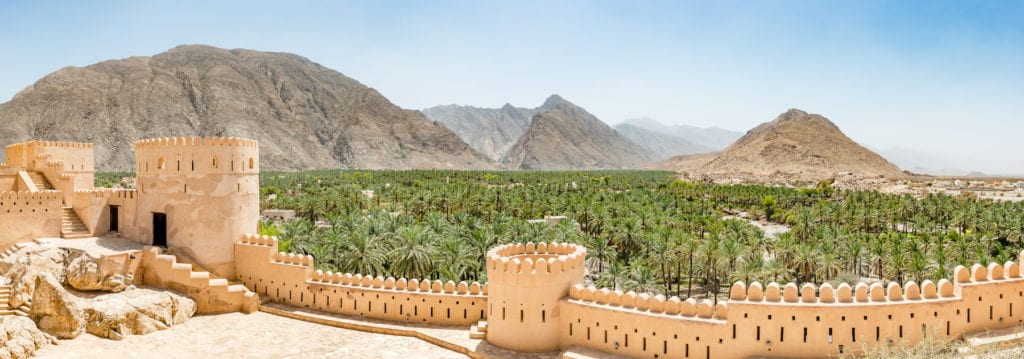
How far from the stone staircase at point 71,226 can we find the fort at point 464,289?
0.16 ft

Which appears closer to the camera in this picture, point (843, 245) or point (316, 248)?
point (316, 248)

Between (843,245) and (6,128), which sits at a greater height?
(6,128)

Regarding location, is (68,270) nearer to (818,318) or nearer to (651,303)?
(651,303)

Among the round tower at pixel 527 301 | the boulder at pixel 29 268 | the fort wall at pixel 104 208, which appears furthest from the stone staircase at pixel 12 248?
the round tower at pixel 527 301

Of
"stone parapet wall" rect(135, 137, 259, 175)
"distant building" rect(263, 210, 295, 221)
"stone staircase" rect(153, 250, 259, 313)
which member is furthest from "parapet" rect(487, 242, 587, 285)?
"distant building" rect(263, 210, 295, 221)

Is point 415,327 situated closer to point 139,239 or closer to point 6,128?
point 139,239

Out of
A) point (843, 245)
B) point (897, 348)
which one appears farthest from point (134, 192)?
point (843, 245)

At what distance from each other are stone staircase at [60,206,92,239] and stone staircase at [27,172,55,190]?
8.57 feet

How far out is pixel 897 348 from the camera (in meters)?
13.9

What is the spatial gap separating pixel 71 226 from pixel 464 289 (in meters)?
15.4

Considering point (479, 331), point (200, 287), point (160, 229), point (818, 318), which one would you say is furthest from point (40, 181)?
point (818, 318)

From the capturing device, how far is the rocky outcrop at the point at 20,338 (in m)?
15.0

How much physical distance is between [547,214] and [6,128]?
139m

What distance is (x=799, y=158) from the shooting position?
17050 centimetres
